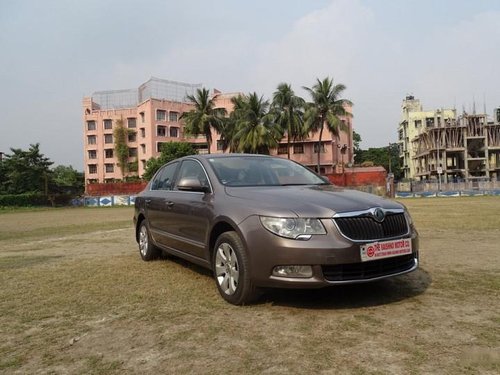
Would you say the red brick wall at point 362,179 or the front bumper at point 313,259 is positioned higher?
the red brick wall at point 362,179

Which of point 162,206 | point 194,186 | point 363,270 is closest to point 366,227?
point 363,270

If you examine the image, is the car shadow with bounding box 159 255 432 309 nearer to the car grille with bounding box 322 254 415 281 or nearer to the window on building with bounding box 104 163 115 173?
the car grille with bounding box 322 254 415 281

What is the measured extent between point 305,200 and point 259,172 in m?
1.29

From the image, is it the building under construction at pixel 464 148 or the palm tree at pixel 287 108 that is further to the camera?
the building under construction at pixel 464 148

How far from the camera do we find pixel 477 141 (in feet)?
254

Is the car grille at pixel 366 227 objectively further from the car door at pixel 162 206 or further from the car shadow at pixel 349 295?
the car door at pixel 162 206

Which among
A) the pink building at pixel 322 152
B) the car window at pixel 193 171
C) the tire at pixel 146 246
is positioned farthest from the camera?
the pink building at pixel 322 152

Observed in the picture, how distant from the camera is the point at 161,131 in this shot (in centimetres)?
6944

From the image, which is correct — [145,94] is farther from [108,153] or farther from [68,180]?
[68,180]

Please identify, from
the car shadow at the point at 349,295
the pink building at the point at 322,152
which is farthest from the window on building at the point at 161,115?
the car shadow at the point at 349,295

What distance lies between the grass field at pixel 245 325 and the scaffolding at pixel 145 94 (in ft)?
221

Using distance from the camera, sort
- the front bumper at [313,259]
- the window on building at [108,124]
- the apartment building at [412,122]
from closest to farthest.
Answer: the front bumper at [313,259], the window on building at [108,124], the apartment building at [412,122]

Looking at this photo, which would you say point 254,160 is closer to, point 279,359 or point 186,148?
point 279,359

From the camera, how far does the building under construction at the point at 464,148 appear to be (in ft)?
250
